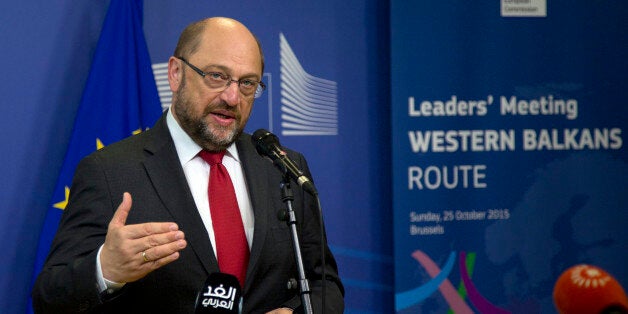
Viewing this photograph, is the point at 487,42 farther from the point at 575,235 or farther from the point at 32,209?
A: the point at 32,209

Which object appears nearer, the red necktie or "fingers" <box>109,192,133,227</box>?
"fingers" <box>109,192,133,227</box>

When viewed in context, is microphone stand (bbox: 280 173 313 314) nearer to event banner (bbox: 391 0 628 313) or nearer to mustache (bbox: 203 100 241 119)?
mustache (bbox: 203 100 241 119)

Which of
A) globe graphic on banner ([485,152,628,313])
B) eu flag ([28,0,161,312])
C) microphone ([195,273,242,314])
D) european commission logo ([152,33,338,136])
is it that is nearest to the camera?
microphone ([195,273,242,314])

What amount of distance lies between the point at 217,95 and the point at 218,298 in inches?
34.2

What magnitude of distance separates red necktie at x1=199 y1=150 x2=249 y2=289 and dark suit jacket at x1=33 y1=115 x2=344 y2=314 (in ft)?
0.18

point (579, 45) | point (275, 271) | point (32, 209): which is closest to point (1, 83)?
point (32, 209)

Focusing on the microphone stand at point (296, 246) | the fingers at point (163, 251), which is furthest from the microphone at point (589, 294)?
the fingers at point (163, 251)

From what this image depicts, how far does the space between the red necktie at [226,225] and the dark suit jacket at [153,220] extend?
0.06 metres

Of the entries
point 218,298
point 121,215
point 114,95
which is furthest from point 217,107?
point 114,95

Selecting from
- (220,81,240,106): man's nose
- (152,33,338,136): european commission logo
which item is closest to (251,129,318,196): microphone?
(220,81,240,106): man's nose

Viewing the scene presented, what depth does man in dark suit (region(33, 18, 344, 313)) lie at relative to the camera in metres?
2.25

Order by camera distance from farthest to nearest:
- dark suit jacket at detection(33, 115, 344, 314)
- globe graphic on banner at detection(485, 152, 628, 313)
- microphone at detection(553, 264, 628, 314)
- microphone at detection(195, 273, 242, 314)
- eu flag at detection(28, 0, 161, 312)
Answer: globe graphic on banner at detection(485, 152, 628, 313), eu flag at detection(28, 0, 161, 312), dark suit jacket at detection(33, 115, 344, 314), microphone at detection(195, 273, 242, 314), microphone at detection(553, 264, 628, 314)

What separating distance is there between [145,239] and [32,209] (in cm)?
206

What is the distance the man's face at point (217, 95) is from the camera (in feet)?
8.31
